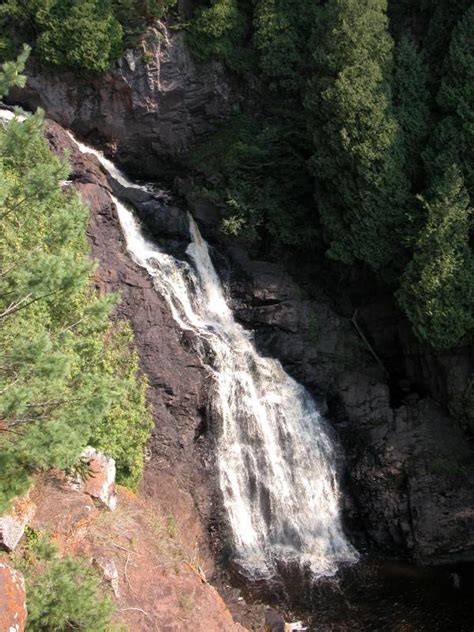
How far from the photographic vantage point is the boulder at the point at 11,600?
7.25 metres

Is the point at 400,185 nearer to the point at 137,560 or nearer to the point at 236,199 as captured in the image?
the point at 236,199

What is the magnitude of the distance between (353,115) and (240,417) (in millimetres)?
9418

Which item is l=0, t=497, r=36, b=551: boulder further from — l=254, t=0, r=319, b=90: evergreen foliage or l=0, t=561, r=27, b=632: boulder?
l=254, t=0, r=319, b=90: evergreen foliage

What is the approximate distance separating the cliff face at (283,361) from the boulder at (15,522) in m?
5.61

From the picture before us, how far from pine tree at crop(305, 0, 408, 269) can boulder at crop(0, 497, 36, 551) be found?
39.8ft

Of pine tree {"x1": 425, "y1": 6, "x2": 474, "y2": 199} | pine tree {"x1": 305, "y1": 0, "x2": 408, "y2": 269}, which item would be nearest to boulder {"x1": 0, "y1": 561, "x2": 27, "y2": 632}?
pine tree {"x1": 305, "y1": 0, "x2": 408, "y2": 269}

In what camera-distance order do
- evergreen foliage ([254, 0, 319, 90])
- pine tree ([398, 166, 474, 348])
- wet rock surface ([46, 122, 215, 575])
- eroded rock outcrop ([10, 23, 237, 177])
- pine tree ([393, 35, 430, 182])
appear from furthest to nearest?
eroded rock outcrop ([10, 23, 237, 177])
evergreen foliage ([254, 0, 319, 90])
pine tree ([393, 35, 430, 182])
pine tree ([398, 166, 474, 348])
wet rock surface ([46, 122, 215, 575])

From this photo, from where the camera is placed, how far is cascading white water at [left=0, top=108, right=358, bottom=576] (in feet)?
53.3

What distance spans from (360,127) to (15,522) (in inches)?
547

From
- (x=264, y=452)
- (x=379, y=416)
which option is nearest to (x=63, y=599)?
(x=264, y=452)

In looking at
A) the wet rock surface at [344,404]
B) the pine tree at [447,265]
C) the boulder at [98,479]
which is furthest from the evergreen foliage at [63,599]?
the pine tree at [447,265]

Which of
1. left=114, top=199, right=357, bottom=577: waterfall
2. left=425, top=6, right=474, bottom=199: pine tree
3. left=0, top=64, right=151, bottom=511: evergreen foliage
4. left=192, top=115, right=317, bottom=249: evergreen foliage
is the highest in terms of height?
left=425, top=6, right=474, bottom=199: pine tree

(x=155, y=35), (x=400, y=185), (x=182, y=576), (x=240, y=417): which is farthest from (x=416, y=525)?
(x=155, y=35)

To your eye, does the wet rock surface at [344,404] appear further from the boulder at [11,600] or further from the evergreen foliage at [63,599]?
the boulder at [11,600]
